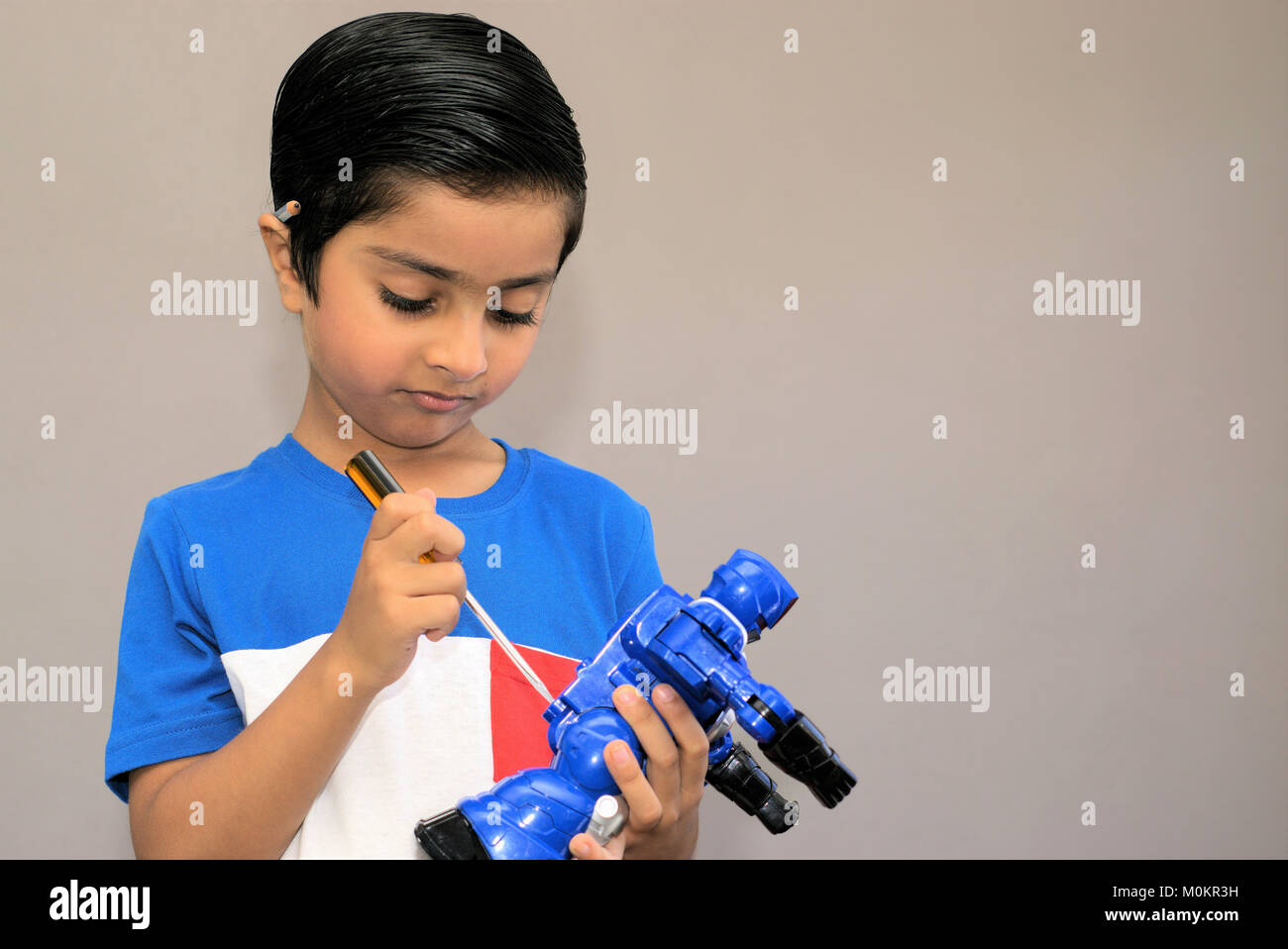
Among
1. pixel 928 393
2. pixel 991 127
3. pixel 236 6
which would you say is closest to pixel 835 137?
pixel 991 127

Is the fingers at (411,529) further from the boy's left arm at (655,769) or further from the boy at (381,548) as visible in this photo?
the boy's left arm at (655,769)

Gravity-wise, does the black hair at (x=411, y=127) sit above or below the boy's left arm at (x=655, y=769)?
above

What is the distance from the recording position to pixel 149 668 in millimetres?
615

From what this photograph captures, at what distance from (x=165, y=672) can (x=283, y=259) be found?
0.79ft

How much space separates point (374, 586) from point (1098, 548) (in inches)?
40.1

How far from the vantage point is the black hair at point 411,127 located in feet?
1.96

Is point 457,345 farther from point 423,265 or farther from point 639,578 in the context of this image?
point 639,578

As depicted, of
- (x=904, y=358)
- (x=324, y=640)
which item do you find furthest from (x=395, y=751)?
(x=904, y=358)

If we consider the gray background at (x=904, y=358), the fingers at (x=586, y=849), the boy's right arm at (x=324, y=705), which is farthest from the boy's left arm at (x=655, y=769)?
the gray background at (x=904, y=358)

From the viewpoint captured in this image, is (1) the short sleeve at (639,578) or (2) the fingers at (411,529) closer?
(2) the fingers at (411,529)

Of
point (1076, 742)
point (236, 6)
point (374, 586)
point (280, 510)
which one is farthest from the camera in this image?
point (1076, 742)

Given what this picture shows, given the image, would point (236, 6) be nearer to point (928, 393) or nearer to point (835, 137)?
point (835, 137)

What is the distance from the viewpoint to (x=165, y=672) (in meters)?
0.61

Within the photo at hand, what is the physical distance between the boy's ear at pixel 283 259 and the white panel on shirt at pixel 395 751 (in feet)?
0.63
